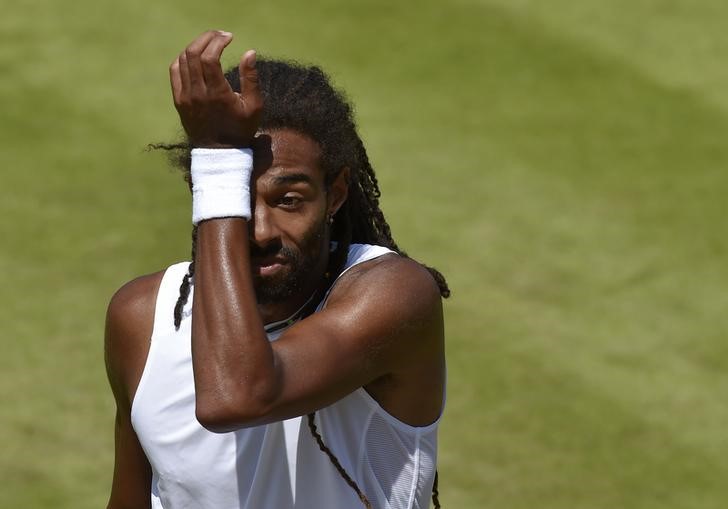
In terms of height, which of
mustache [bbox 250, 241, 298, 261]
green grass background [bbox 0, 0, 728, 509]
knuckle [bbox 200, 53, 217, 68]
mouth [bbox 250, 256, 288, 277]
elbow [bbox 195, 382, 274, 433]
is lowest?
green grass background [bbox 0, 0, 728, 509]

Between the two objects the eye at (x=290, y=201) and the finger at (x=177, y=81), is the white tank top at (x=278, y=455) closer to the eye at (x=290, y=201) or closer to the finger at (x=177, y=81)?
the eye at (x=290, y=201)

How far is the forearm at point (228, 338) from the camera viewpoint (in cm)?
317

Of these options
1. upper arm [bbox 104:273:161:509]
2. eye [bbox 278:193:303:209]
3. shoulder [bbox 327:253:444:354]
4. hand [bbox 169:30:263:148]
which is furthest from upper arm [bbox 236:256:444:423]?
upper arm [bbox 104:273:161:509]

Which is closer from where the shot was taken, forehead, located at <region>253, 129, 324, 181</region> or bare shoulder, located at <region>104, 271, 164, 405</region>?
forehead, located at <region>253, 129, 324, 181</region>

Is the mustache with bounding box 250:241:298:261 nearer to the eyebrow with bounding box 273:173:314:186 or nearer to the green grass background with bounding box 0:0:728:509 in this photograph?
the eyebrow with bounding box 273:173:314:186

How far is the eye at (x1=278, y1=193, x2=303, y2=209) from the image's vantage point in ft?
11.4

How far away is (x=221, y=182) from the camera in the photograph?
10.7 feet

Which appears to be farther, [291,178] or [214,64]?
[291,178]

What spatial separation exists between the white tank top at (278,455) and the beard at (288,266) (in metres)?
0.18

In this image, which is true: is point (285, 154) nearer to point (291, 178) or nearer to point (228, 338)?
point (291, 178)

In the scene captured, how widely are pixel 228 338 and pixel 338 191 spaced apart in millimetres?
685

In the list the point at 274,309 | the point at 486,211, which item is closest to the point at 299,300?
the point at 274,309

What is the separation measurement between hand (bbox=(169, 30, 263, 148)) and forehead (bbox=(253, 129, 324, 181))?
0.14m

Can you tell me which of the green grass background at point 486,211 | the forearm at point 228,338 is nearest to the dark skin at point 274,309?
the forearm at point 228,338
